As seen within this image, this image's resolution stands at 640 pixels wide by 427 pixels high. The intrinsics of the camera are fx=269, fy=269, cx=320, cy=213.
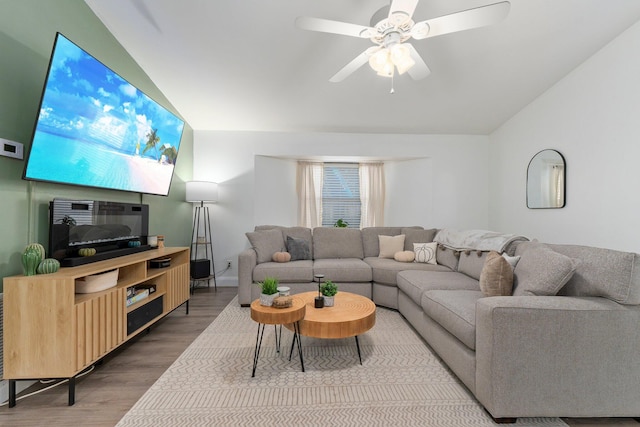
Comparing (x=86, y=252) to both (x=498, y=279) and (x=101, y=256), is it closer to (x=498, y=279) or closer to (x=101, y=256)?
(x=101, y=256)

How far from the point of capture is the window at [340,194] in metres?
4.92

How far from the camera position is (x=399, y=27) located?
175cm

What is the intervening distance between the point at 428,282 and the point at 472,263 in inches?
25.5

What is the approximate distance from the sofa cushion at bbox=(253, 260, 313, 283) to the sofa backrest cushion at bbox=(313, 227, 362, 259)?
1.92 feet

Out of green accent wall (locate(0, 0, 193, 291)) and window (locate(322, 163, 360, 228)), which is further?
window (locate(322, 163, 360, 228))

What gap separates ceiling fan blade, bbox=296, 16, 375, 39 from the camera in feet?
5.44

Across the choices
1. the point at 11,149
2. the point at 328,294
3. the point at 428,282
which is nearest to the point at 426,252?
the point at 428,282

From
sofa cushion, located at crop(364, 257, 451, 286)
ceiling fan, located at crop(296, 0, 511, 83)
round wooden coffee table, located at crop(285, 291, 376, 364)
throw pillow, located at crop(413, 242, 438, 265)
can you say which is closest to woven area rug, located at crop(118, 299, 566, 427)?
round wooden coffee table, located at crop(285, 291, 376, 364)

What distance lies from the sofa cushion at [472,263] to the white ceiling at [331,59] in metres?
2.02

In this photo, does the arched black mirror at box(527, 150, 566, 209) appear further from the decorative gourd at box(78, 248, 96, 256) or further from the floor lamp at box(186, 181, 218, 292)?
the decorative gourd at box(78, 248, 96, 256)

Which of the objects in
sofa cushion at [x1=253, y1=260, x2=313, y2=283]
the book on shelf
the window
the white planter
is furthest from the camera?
the window

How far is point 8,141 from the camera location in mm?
1722

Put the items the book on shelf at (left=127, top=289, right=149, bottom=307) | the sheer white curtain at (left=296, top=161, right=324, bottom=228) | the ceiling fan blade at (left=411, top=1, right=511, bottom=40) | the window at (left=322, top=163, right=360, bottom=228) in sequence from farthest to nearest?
1. the window at (left=322, top=163, right=360, bottom=228)
2. the sheer white curtain at (left=296, top=161, right=324, bottom=228)
3. the book on shelf at (left=127, top=289, right=149, bottom=307)
4. the ceiling fan blade at (left=411, top=1, right=511, bottom=40)

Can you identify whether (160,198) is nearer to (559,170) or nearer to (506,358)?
(506,358)
